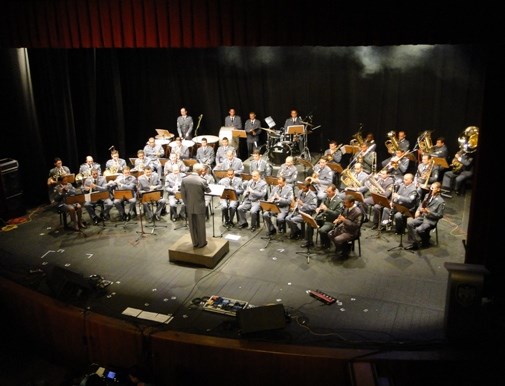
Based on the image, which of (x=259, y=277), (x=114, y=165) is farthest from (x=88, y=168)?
(x=259, y=277)

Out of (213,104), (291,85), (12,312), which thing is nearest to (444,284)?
(12,312)

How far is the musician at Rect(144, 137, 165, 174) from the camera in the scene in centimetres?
1335

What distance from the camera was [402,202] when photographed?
405 inches

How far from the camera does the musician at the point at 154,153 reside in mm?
13352

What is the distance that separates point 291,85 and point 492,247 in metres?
8.74

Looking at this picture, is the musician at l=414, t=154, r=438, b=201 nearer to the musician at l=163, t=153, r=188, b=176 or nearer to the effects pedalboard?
the effects pedalboard

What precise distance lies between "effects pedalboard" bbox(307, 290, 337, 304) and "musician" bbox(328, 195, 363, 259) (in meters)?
1.33

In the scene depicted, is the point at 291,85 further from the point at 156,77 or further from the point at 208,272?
the point at 208,272

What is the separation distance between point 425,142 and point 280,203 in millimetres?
4559

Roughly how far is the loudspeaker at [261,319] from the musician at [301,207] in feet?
11.1

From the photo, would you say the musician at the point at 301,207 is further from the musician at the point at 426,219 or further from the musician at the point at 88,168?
the musician at the point at 88,168

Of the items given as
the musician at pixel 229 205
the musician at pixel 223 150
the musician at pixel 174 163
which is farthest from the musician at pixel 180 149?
the musician at pixel 229 205

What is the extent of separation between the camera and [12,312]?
8.17 metres

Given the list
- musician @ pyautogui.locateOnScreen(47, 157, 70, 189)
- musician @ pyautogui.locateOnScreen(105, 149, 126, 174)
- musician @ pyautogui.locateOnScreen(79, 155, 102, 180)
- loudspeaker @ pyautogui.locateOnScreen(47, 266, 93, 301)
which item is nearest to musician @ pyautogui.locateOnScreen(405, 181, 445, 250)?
loudspeaker @ pyautogui.locateOnScreen(47, 266, 93, 301)
